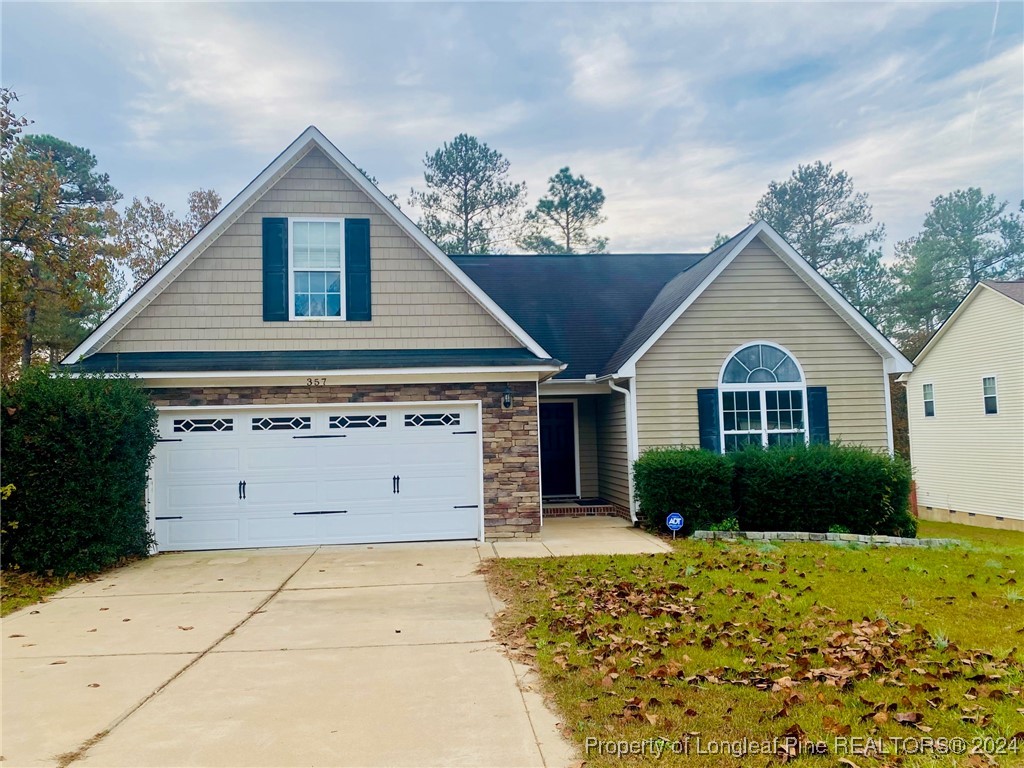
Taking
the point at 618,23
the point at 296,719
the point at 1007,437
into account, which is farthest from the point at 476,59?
the point at 1007,437

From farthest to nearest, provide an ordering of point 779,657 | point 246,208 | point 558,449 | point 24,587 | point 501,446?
point 558,449
point 501,446
point 246,208
point 24,587
point 779,657

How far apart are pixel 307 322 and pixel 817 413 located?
9369 millimetres

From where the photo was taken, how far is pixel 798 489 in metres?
11.6

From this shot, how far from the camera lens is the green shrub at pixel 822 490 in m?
11.6

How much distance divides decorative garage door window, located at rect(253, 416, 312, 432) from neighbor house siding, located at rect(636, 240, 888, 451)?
19.6 ft

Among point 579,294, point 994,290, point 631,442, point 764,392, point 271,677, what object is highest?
point 994,290

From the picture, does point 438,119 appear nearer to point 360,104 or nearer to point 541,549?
point 360,104

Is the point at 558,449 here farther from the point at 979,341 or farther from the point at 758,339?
the point at 979,341

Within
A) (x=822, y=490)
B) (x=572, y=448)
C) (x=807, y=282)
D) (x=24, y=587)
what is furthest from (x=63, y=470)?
(x=807, y=282)

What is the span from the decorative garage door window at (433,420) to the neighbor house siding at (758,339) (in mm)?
3589

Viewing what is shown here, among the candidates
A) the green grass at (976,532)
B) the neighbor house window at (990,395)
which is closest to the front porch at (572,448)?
the green grass at (976,532)

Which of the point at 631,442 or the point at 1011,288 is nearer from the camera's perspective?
the point at 631,442

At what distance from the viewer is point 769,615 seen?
6492mm

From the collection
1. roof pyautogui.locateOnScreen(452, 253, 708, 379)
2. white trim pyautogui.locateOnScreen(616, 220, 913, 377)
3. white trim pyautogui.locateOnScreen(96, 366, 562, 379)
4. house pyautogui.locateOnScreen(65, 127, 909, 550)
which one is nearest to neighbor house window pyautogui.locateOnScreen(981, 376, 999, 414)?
white trim pyautogui.locateOnScreen(616, 220, 913, 377)
